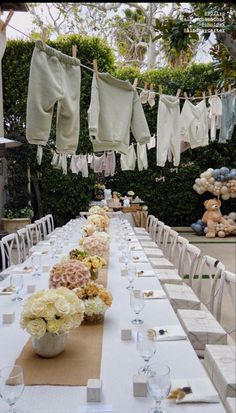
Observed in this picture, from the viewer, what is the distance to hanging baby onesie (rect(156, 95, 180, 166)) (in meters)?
5.52

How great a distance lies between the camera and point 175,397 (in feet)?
5.02

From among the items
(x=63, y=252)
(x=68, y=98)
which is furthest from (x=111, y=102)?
(x=63, y=252)

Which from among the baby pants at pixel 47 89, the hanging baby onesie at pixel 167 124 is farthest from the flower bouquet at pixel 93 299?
the hanging baby onesie at pixel 167 124

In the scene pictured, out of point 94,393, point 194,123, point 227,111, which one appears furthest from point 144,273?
point 227,111

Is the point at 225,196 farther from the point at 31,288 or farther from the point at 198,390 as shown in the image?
the point at 198,390

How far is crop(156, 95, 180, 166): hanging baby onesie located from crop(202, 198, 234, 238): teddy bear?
5.15m

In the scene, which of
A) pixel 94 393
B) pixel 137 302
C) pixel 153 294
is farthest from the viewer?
pixel 153 294

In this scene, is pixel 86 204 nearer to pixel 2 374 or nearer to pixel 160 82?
pixel 160 82

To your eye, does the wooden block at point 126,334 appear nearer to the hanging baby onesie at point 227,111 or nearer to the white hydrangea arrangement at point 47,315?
the white hydrangea arrangement at point 47,315

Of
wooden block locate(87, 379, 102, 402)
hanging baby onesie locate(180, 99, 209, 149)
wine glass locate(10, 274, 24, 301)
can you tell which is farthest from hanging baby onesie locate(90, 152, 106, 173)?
wooden block locate(87, 379, 102, 402)

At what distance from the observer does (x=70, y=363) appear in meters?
1.79

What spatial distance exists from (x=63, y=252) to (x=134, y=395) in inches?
121

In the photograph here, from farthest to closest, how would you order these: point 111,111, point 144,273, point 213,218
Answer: point 213,218 < point 111,111 < point 144,273

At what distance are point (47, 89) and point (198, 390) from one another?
85.5 inches
